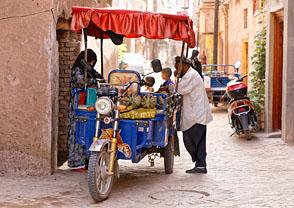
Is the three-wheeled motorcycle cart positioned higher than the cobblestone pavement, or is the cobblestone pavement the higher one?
the three-wheeled motorcycle cart

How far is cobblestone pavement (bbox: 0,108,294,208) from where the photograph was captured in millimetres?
6680

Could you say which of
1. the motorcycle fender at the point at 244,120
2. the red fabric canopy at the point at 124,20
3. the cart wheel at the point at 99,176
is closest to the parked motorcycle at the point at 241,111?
the motorcycle fender at the point at 244,120

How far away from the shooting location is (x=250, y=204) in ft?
21.6

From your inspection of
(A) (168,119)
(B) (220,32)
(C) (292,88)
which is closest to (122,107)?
(A) (168,119)

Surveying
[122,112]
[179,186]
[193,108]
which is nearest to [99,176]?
[122,112]

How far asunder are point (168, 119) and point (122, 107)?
1.01 metres

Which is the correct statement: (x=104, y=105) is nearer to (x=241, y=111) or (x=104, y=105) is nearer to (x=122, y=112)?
(x=122, y=112)

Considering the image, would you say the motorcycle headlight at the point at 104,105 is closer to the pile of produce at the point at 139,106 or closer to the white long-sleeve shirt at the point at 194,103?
the pile of produce at the point at 139,106

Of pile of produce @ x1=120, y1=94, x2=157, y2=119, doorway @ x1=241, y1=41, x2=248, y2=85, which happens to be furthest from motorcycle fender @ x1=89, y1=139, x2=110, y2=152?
doorway @ x1=241, y1=41, x2=248, y2=85

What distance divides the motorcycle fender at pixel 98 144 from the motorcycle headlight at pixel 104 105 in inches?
12.6

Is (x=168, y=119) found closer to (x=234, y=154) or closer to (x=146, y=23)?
(x=146, y=23)

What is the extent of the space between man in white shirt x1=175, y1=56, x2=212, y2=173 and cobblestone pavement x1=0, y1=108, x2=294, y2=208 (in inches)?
19.6

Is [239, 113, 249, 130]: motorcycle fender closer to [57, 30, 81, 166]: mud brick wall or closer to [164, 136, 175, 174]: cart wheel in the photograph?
[57, 30, 81, 166]: mud brick wall

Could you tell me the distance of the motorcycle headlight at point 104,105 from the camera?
6.75 meters
